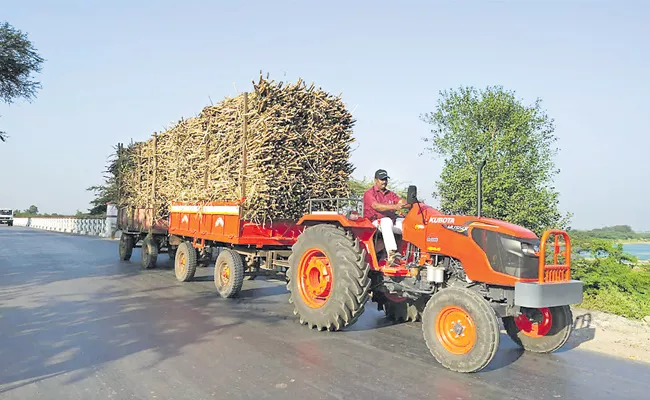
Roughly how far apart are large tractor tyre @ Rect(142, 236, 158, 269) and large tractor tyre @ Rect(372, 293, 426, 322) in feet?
25.4

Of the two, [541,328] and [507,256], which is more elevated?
[507,256]

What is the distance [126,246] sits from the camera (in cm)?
1591

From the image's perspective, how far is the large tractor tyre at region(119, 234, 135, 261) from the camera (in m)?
15.8

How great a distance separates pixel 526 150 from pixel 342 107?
5480mm

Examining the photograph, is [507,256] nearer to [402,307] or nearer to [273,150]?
[402,307]

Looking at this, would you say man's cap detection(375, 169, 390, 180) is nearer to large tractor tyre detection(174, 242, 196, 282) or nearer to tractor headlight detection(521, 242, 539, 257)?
tractor headlight detection(521, 242, 539, 257)

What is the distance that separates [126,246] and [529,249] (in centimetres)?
1346

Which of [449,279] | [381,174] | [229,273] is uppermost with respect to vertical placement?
[381,174]

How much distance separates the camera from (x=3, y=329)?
671cm

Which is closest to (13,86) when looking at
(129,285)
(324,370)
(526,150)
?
(129,285)

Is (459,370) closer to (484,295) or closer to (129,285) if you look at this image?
(484,295)

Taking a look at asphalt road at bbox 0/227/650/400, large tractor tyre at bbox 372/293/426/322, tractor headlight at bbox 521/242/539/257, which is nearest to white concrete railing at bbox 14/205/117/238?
asphalt road at bbox 0/227/650/400

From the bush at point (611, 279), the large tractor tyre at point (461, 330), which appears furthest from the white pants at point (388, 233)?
the bush at point (611, 279)

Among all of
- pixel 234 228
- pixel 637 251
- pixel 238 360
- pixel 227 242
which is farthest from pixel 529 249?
pixel 637 251
